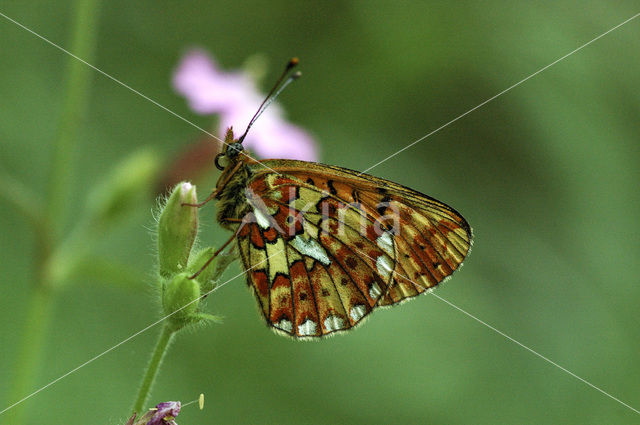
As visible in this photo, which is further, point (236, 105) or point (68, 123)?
point (236, 105)

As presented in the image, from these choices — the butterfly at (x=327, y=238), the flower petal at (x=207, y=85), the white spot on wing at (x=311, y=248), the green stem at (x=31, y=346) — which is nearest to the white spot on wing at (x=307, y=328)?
the butterfly at (x=327, y=238)

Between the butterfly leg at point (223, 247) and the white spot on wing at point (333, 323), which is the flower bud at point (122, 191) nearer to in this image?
the butterfly leg at point (223, 247)

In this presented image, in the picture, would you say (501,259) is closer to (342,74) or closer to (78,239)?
(342,74)

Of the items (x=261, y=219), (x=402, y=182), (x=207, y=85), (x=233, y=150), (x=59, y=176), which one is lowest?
(x=261, y=219)

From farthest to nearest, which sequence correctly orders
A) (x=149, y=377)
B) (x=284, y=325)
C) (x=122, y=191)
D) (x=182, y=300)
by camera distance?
(x=122, y=191) < (x=284, y=325) < (x=182, y=300) < (x=149, y=377)

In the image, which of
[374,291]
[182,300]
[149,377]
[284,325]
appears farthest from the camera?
[374,291]

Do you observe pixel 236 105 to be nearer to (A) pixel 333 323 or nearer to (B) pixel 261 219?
(B) pixel 261 219

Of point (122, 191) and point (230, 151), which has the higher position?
point (122, 191)

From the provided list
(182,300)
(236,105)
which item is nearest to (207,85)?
(236,105)
